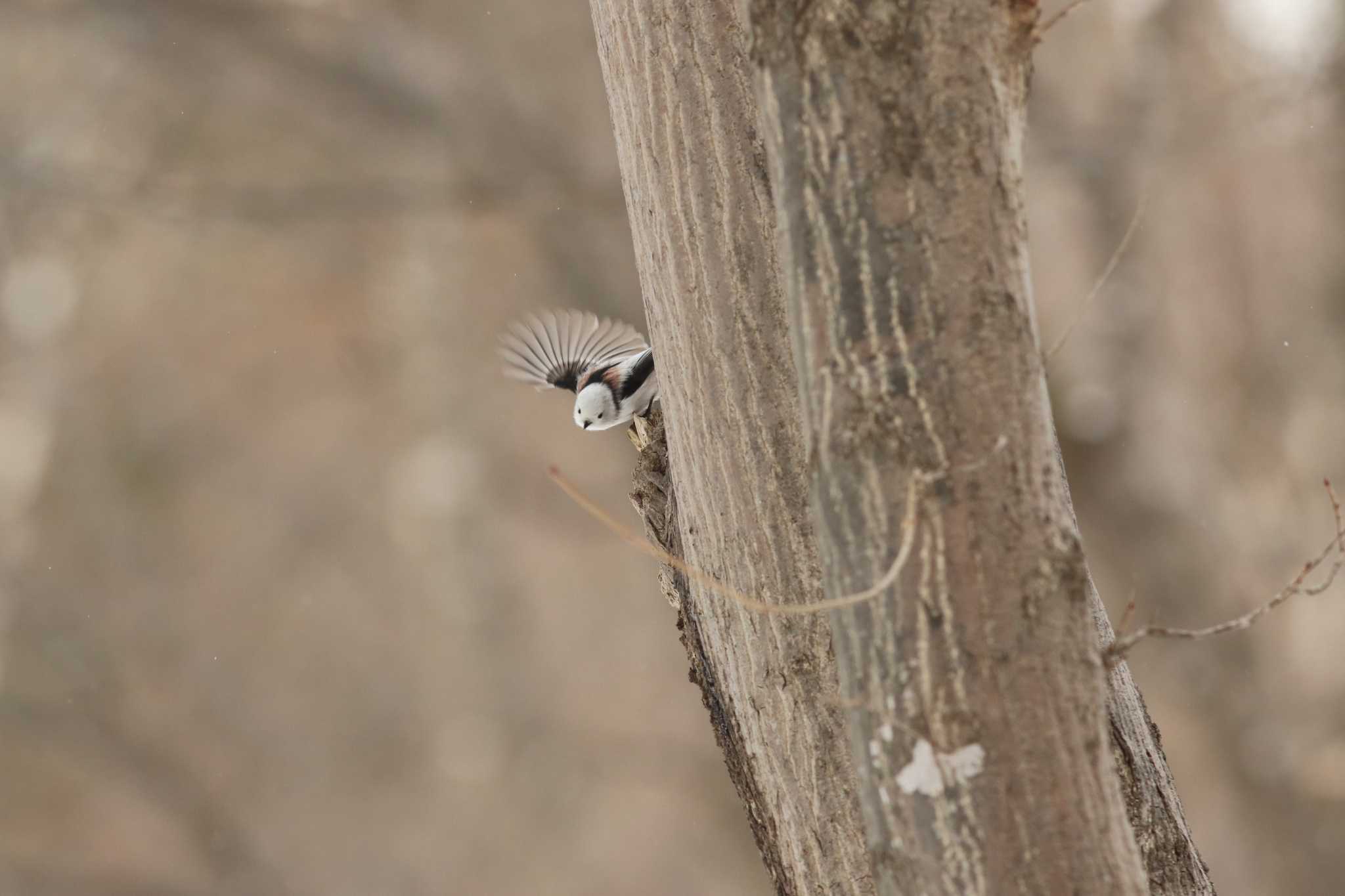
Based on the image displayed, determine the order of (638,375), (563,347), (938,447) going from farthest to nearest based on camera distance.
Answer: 1. (563,347)
2. (638,375)
3. (938,447)

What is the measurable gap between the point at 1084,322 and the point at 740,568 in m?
4.51

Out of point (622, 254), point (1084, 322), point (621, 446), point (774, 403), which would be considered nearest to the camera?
point (774, 403)

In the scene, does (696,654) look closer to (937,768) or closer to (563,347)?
(937,768)

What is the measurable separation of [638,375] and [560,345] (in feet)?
1.60

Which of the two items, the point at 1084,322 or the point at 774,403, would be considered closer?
the point at 774,403

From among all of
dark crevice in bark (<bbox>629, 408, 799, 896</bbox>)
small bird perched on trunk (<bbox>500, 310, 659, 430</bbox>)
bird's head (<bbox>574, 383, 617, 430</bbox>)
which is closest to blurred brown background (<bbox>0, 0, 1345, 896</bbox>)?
small bird perched on trunk (<bbox>500, 310, 659, 430</bbox>)

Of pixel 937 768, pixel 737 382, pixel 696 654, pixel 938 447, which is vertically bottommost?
pixel 937 768

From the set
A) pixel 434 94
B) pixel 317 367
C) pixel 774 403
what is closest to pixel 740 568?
pixel 774 403

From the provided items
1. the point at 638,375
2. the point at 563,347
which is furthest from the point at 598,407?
the point at 563,347

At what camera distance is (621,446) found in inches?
265

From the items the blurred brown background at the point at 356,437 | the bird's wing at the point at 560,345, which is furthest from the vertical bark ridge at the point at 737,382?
the blurred brown background at the point at 356,437

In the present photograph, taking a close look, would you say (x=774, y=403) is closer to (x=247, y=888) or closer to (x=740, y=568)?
(x=740, y=568)

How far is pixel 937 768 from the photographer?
851 millimetres

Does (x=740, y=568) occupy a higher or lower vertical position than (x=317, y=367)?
lower
